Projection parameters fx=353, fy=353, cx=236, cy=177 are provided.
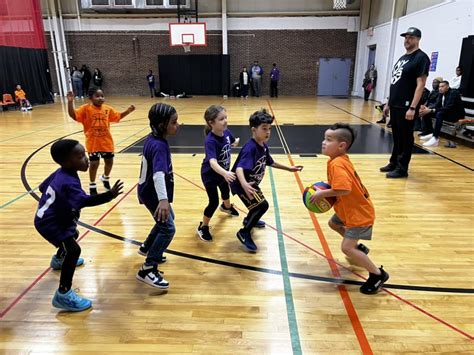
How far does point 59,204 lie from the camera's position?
224cm

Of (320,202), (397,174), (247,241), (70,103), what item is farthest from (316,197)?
(397,174)

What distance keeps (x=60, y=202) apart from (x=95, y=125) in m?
2.45

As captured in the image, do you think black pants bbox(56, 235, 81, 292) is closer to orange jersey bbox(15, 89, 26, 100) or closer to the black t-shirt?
the black t-shirt

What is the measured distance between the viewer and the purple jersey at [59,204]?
7.23ft

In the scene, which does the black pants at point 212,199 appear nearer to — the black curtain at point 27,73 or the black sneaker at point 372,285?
the black sneaker at point 372,285

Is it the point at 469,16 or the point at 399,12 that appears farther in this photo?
the point at 399,12

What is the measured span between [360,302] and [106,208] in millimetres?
3102

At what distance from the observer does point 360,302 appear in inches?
99.3

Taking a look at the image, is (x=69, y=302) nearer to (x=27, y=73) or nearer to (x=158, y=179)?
(x=158, y=179)

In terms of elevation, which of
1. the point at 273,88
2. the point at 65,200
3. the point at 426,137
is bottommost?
the point at 426,137

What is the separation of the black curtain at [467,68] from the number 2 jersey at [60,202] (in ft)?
29.2

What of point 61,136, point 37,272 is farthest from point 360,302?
point 61,136

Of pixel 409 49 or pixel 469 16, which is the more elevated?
pixel 469 16

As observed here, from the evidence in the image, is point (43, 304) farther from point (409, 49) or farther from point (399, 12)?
point (399, 12)
